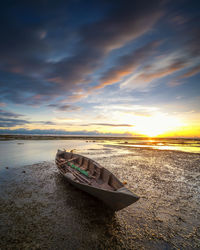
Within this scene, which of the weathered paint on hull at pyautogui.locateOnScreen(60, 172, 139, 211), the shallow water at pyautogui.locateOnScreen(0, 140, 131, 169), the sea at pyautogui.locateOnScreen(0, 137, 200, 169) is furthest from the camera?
the sea at pyautogui.locateOnScreen(0, 137, 200, 169)

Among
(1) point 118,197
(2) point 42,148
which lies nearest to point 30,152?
(2) point 42,148

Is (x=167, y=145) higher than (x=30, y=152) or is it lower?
lower

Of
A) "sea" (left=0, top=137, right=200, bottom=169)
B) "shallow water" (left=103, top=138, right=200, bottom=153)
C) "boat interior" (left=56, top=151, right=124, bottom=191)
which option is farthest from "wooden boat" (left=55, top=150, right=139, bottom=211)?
"shallow water" (left=103, top=138, right=200, bottom=153)

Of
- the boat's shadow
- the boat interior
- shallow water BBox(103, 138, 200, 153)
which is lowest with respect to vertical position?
shallow water BBox(103, 138, 200, 153)

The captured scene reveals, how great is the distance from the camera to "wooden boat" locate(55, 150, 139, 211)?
530 cm

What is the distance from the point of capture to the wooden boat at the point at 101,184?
5301 millimetres

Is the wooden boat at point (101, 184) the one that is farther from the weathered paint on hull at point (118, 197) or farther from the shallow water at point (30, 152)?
the shallow water at point (30, 152)

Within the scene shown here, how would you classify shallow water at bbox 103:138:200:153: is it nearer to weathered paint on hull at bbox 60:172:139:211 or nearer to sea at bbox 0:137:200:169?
sea at bbox 0:137:200:169

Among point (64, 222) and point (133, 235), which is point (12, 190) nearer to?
point (64, 222)

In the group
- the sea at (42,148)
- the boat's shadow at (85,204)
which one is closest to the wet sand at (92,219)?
the boat's shadow at (85,204)

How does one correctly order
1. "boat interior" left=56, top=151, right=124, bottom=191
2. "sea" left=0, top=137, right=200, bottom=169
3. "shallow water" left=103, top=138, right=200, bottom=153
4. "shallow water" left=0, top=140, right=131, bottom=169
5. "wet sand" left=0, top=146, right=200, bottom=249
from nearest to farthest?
1. "wet sand" left=0, top=146, right=200, bottom=249
2. "boat interior" left=56, top=151, right=124, bottom=191
3. "shallow water" left=0, top=140, right=131, bottom=169
4. "sea" left=0, top=137, right=200, bottom=169
5. "shallow water" left=103, top=138, right=200, bottom=153

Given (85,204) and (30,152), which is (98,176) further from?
(30,152)

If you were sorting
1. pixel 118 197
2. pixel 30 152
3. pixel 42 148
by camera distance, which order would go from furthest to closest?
pixel 42 148
pixel 30 152
pixel 118 197

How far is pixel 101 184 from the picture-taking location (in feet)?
29.2
